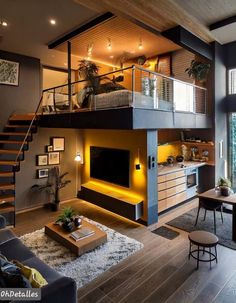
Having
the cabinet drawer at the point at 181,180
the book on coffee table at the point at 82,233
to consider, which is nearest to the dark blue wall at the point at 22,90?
the book on coffee table at the point at 82,233

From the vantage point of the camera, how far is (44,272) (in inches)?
105

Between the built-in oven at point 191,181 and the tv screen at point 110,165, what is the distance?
199 centimetres

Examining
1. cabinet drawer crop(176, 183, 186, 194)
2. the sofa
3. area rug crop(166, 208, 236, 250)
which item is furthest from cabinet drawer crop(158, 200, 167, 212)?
the sofa

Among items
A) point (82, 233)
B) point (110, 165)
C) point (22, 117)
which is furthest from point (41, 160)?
point (82, 233)

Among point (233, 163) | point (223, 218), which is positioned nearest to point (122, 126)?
point (223, 218)

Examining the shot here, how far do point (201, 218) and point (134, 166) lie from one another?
2.12m

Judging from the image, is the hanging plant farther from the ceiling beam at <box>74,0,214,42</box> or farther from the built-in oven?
the built-in oven

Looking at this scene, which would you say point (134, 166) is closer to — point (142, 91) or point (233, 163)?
point (142, 91)

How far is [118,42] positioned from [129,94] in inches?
133

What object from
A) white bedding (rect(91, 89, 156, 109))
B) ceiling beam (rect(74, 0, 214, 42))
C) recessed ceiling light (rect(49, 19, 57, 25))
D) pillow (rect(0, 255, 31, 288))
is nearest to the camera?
pillow (rect(0, 255, 31, 288))

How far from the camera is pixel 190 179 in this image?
264 inches

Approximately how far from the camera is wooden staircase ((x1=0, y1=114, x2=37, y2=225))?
5.17 metres

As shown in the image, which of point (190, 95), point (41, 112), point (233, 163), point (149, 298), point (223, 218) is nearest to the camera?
point (149, 298)

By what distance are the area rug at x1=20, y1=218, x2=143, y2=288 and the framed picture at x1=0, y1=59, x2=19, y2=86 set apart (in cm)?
461
